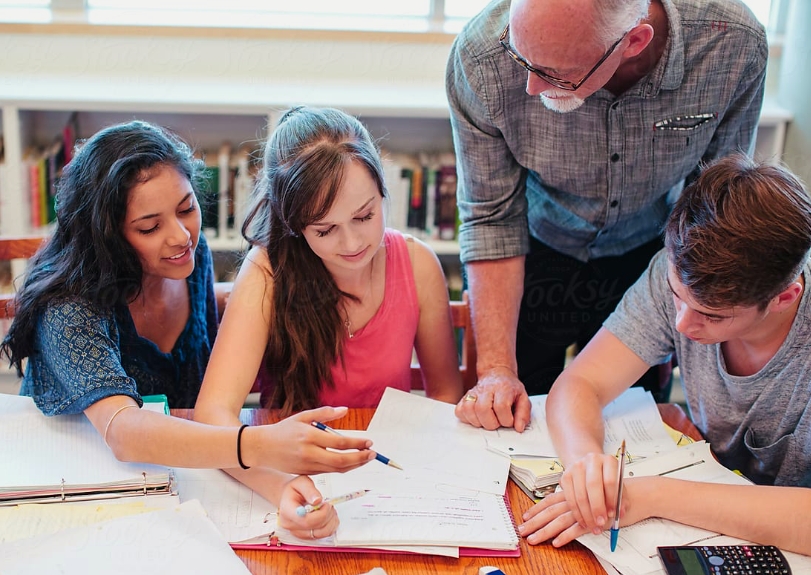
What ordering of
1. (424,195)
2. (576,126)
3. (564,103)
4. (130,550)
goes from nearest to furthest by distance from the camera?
(130,550) < (564,103) < (576,126) < (424,195)

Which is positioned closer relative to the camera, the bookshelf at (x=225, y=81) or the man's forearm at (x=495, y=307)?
the man's forearm at (x=495, y=307)

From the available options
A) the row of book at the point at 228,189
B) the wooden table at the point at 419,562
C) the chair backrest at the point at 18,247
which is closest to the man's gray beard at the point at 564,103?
the wooden table at the point at 419,562

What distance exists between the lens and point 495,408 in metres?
1.41

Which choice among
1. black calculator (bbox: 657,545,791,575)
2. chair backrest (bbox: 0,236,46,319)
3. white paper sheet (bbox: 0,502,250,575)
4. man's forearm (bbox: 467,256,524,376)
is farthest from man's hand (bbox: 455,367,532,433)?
chair backrest (bbox: 0,236,46,319)

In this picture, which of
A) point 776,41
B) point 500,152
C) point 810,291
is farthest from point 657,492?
point 776,41

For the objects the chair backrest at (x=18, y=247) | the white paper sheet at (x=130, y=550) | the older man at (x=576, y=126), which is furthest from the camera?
the chair backrest at (x=18, y=247)

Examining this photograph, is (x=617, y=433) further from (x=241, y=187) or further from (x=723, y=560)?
(x=241, y=187)

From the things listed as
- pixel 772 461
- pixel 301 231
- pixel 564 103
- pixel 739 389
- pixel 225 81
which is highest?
pixel 564 103

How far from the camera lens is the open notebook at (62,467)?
46.7 inches

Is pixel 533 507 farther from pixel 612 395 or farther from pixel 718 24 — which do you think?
pixel 718 24

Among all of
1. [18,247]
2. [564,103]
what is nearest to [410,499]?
[564,103]

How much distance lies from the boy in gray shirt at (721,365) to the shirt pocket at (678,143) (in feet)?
0.92

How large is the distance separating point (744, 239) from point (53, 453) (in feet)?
3.59

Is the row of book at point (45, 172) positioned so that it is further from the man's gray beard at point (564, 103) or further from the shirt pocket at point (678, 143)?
the shirt pocket at point (678, 143)
